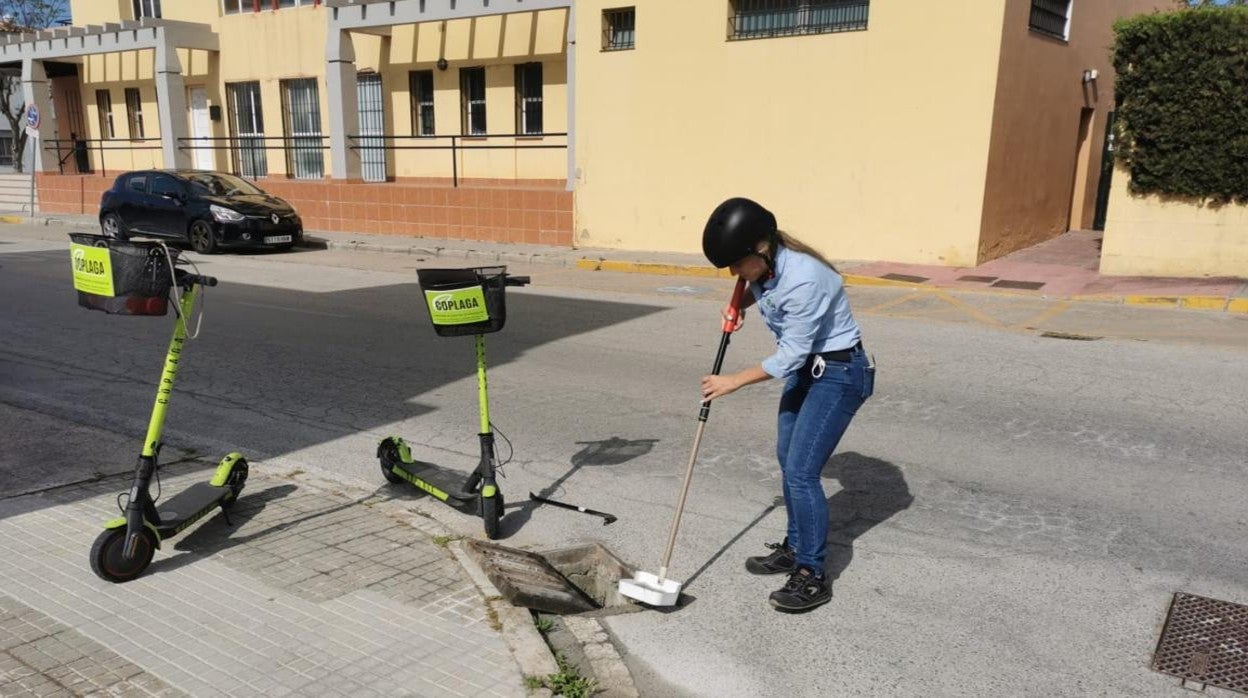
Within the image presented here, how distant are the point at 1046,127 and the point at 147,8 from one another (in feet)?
81.1

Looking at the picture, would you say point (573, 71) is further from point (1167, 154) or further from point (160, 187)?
point (1167, 154)

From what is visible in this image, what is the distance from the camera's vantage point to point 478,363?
4539 millimetres

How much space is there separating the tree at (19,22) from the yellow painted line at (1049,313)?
34.9 metres

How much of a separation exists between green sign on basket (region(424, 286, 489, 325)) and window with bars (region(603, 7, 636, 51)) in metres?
13.0

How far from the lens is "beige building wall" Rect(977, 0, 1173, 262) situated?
13742 mm

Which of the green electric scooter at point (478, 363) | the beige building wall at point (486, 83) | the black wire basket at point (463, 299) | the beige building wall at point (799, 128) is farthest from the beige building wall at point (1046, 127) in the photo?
the black wire basket at point (463, 299)

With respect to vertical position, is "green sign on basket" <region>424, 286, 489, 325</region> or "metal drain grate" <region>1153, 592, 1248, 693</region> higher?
"green sign on basket" <region>424, 286, 489, 325</region>

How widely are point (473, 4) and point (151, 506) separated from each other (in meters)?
15.3

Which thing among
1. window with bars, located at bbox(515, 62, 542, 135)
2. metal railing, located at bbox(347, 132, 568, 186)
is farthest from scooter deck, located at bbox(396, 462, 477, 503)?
window with bars, located at bbox(515, 62, 542, 135)

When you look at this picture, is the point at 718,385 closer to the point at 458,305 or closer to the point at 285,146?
the point at 458,305

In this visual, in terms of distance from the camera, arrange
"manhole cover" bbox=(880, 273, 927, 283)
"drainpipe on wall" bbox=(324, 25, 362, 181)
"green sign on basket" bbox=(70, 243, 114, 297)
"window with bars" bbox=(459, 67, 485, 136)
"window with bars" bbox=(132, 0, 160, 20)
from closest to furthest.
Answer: "green sign on basket" bbox=(70, 243, 114, 297), "manhole cover" bbox=(880, 273, 927, 283), "drainpipe on wall" bbox=(324, 25, 362, 181), "window with bars" bbox=(459, 67, 485, 136), "window with bars" bbox=(132, 0, 160, 20)

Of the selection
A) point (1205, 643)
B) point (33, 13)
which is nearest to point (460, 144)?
point (1205, 643)

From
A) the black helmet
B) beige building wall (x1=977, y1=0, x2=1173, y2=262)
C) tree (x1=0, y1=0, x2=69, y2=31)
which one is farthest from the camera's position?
tree (x1=0, y1=0, x2=69, y2=31)

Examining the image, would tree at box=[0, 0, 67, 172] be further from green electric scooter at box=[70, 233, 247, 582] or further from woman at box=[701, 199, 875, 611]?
woman at box=[701, 199, 875, 611]
